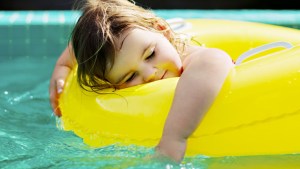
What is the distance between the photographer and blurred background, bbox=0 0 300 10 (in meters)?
6.08

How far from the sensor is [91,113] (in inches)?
96.6

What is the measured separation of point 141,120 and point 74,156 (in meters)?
0.30

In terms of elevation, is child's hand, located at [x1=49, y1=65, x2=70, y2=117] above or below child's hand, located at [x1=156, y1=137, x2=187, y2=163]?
below

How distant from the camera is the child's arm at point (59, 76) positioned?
2.91m

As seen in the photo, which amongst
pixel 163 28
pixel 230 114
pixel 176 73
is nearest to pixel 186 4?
pixel 163 28

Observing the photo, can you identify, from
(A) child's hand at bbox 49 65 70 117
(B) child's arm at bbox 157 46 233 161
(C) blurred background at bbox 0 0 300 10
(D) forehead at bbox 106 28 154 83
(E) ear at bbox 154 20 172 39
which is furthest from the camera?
(C) blurred background at bbox 0 0 300 10

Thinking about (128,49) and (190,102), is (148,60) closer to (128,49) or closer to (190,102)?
(128,49)

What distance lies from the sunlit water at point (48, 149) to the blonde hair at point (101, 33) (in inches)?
10.3

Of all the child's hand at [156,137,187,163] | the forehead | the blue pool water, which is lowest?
the blue pool water

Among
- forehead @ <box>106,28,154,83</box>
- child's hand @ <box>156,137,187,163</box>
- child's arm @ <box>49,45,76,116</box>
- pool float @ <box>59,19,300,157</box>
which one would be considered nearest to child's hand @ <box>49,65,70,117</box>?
child's arm @ <box>49,45,76,116</box>

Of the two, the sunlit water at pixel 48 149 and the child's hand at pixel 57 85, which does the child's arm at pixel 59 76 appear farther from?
the sunlit water at pixel 48 149

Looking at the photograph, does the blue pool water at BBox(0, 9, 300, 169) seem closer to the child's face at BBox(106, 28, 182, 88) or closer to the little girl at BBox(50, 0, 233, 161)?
the little girl at BBox(50, 0, 233, 161)

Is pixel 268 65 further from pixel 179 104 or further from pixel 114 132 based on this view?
pixel 114 132

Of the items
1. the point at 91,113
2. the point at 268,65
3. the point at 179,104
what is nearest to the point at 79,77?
the point at 91,113
